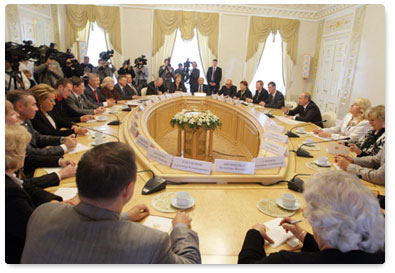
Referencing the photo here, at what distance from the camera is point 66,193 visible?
1.40m

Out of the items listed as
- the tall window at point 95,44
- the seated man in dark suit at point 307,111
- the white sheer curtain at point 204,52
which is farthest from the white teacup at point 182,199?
the tall window at point 95,44

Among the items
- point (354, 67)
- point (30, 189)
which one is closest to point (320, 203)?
point (30, 189)

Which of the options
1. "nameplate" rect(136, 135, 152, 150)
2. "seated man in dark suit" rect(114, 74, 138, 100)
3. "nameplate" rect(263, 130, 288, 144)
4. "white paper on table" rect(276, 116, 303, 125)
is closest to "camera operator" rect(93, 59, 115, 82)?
"seated man in dark suit" rect(114, 74, 138, 100)

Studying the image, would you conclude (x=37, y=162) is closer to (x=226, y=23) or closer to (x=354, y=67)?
(x=354, y=67)

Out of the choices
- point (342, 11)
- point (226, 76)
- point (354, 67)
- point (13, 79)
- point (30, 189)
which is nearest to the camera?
point (30, 189)

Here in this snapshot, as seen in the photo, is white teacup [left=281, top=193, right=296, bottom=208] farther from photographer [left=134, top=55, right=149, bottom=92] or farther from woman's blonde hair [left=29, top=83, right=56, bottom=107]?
photographer [left=134, top=55, right=149, bottom=92]

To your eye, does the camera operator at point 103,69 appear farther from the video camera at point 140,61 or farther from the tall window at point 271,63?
the tall window at point 271,63

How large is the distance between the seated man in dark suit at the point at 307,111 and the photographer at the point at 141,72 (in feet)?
13.8

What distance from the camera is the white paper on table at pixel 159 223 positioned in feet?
3.68

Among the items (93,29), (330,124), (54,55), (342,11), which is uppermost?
(342,11)

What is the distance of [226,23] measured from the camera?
736cm

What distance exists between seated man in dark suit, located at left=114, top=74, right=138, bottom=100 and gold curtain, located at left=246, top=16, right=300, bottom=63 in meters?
3.90

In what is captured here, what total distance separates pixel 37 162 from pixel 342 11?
710cm

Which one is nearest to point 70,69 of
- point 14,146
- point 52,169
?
point 52,169
